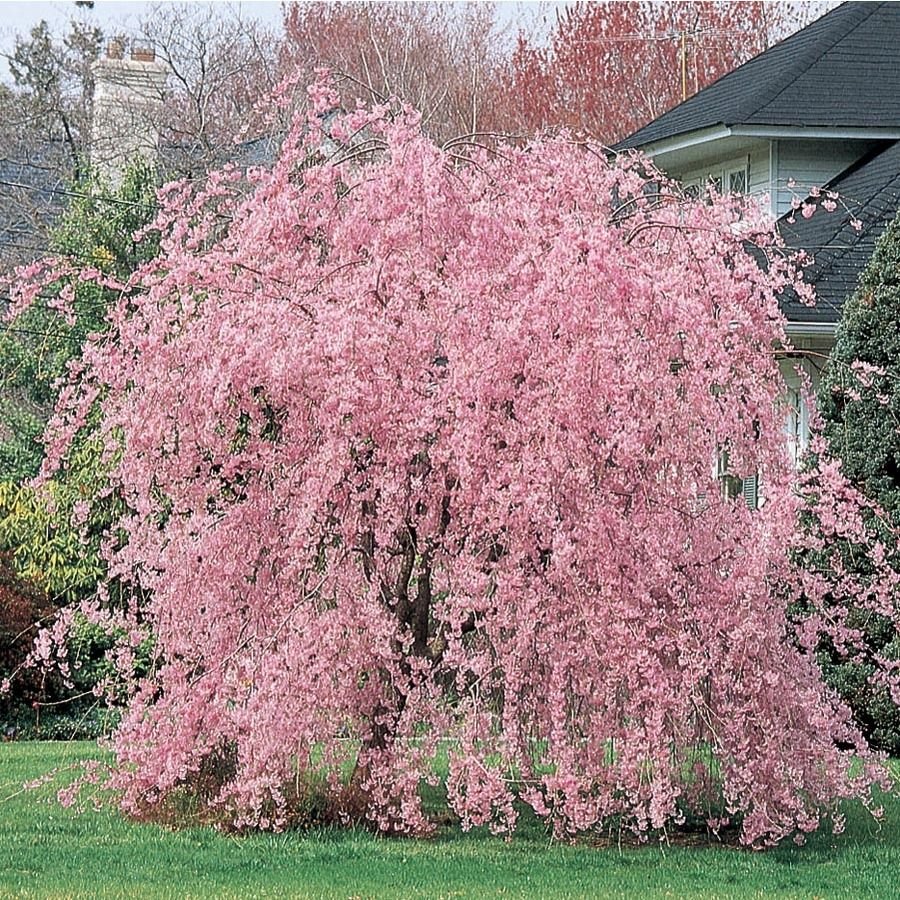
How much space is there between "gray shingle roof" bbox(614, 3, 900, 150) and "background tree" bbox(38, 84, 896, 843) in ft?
30.6

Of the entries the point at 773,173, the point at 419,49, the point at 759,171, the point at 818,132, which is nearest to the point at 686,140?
the point at 759,171

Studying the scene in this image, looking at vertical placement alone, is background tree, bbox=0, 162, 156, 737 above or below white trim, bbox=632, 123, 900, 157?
below

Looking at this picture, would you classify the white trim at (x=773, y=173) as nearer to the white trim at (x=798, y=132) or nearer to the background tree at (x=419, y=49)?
the white trim at (x=798, y=132)

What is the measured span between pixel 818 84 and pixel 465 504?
11.7m

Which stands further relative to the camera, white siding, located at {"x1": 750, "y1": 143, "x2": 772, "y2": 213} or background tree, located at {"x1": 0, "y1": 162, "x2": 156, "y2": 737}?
white siding, located at {"x1": 750, "y1": 143, "x2": 772, "y2": 213}

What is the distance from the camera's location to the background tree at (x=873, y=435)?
11.2 metres

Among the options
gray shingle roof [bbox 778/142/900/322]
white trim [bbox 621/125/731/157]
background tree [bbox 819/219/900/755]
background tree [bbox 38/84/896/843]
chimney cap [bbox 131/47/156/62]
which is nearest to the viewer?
background tree [bbox 38/84/896/843]

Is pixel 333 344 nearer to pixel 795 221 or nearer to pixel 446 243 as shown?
pixel 446 243

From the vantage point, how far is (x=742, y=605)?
730cm

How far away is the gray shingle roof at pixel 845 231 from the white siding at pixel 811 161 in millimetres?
264

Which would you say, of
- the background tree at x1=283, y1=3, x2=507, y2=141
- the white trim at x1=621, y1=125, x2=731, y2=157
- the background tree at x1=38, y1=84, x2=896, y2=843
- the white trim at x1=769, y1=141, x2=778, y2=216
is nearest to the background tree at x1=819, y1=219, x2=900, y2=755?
the background tree at x1=38, y1=84, x2=896, y2=843

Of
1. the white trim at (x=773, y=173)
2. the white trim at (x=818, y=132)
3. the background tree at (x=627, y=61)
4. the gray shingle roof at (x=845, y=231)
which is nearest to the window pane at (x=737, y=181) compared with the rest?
the white trim at (x=773, y=173)

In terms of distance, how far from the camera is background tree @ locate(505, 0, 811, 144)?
104 feet

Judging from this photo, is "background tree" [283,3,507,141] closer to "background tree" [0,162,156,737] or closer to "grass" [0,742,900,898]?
"background tree" [0,162,156,737]
